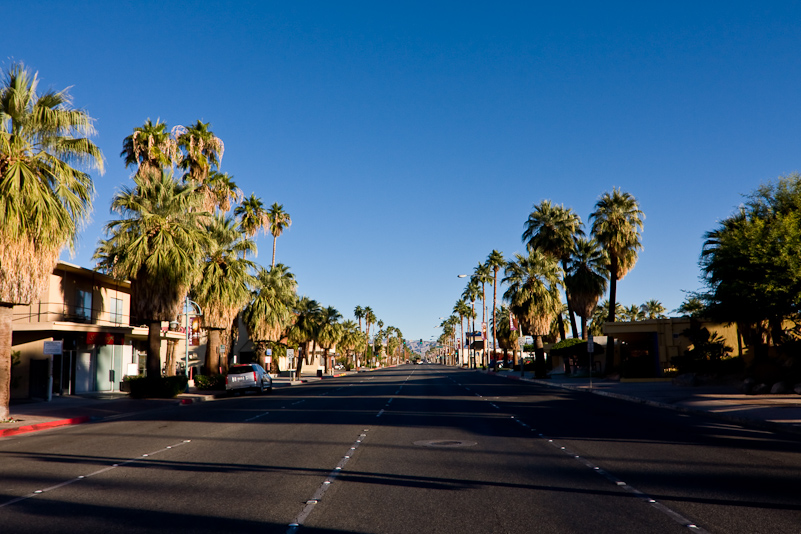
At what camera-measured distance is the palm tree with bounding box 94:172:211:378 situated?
29.8 m

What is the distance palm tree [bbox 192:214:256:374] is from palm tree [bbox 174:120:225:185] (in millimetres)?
3886

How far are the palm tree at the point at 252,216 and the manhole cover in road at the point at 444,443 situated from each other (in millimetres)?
42831

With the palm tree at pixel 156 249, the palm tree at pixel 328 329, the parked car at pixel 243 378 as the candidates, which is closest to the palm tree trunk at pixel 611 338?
the parked car at pixel 243 378

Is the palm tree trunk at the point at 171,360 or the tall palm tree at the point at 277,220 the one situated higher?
the tall palm tree at the point at 277,220

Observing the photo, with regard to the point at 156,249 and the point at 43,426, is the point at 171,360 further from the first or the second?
the point at 43,426

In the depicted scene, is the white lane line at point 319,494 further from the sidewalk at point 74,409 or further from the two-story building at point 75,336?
the two-story building at point 75,336

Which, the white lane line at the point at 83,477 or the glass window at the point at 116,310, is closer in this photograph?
the white lane line at the point at 83,477

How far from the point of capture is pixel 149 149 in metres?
37.1

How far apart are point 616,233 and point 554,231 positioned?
30.8 feet

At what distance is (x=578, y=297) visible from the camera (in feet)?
164

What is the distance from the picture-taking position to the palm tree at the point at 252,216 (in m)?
54.2

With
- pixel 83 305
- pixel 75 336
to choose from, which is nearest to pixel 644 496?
pixel 75 336

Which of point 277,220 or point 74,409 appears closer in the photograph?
point 74,409

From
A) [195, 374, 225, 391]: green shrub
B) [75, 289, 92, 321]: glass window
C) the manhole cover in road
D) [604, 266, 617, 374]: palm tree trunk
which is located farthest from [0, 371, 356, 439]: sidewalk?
[604, 266, 617, 374]: palm tree trunk
